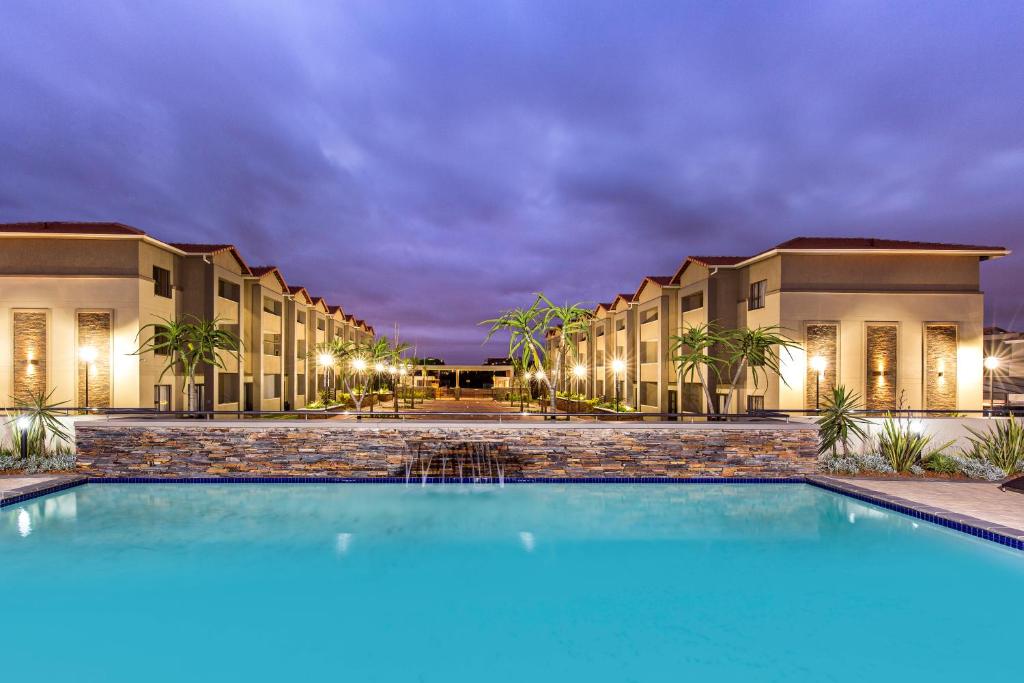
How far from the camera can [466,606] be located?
7094 mm

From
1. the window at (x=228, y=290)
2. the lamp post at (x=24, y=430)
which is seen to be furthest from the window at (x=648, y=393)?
the lamp post at (x=24, y=430)

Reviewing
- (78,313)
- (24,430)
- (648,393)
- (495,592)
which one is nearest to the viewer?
(495,592)

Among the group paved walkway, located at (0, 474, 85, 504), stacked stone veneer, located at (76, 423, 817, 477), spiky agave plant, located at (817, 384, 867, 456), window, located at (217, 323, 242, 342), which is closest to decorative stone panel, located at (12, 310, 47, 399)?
window, located at (217, 323, 242, 342)

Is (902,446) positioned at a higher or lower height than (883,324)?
lower

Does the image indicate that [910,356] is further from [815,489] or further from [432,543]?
[432,543]

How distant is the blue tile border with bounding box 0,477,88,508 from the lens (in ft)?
35.4

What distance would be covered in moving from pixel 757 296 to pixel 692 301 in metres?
4.11

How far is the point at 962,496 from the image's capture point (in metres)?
11.0

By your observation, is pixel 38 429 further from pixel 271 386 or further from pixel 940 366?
pixel 940 366

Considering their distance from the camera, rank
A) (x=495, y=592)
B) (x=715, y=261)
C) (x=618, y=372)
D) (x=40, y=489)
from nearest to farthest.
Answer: (x=495, y=592) → (x=40, y=489) → (x=715, y=261) → (x=618, y=372)

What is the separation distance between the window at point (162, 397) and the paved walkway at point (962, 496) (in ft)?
71.6

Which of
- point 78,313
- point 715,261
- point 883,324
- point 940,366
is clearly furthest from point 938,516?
point 78,313

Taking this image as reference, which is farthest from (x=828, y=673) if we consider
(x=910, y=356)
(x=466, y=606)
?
(x=910, y=356)

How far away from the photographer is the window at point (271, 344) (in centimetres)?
2871
